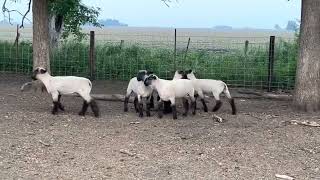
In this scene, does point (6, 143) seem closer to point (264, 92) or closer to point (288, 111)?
point (288, 111)

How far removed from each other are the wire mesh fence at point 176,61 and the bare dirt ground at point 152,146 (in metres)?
3.72

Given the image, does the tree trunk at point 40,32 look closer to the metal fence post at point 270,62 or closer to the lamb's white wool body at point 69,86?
the lamb's white wool body at point 69,86

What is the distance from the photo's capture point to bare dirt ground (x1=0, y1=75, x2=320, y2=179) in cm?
628

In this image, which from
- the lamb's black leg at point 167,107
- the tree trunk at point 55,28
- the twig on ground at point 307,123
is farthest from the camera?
the tree trunk at point 55,28

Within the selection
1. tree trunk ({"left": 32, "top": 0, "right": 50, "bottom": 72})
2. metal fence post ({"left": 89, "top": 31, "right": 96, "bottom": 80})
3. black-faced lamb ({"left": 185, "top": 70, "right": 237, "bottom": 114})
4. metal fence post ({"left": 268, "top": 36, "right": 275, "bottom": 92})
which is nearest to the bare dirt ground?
black-faced lamb ({"left": 185, "top": 70, "right": 237, "bottom": 114})

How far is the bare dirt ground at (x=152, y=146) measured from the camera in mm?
6277

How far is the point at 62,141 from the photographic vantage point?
290 inches

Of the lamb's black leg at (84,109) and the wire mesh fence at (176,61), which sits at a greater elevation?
the wire mesh fence at (176,61)

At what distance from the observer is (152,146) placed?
7246 millimetres

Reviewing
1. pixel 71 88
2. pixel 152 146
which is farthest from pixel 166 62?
pixel 152 146

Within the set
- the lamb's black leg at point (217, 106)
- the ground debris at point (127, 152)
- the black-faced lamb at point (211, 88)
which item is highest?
the black-faced lamb at point (211, 88)

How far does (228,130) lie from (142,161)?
1.98 m

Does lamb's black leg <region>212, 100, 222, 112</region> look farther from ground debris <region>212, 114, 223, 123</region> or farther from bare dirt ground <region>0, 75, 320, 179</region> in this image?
ground debris <region>212, 114, 223, 123</region>

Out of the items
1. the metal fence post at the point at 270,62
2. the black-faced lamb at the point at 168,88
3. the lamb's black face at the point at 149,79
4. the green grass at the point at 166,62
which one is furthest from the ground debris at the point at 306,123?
the green grass at the point at 166,62
